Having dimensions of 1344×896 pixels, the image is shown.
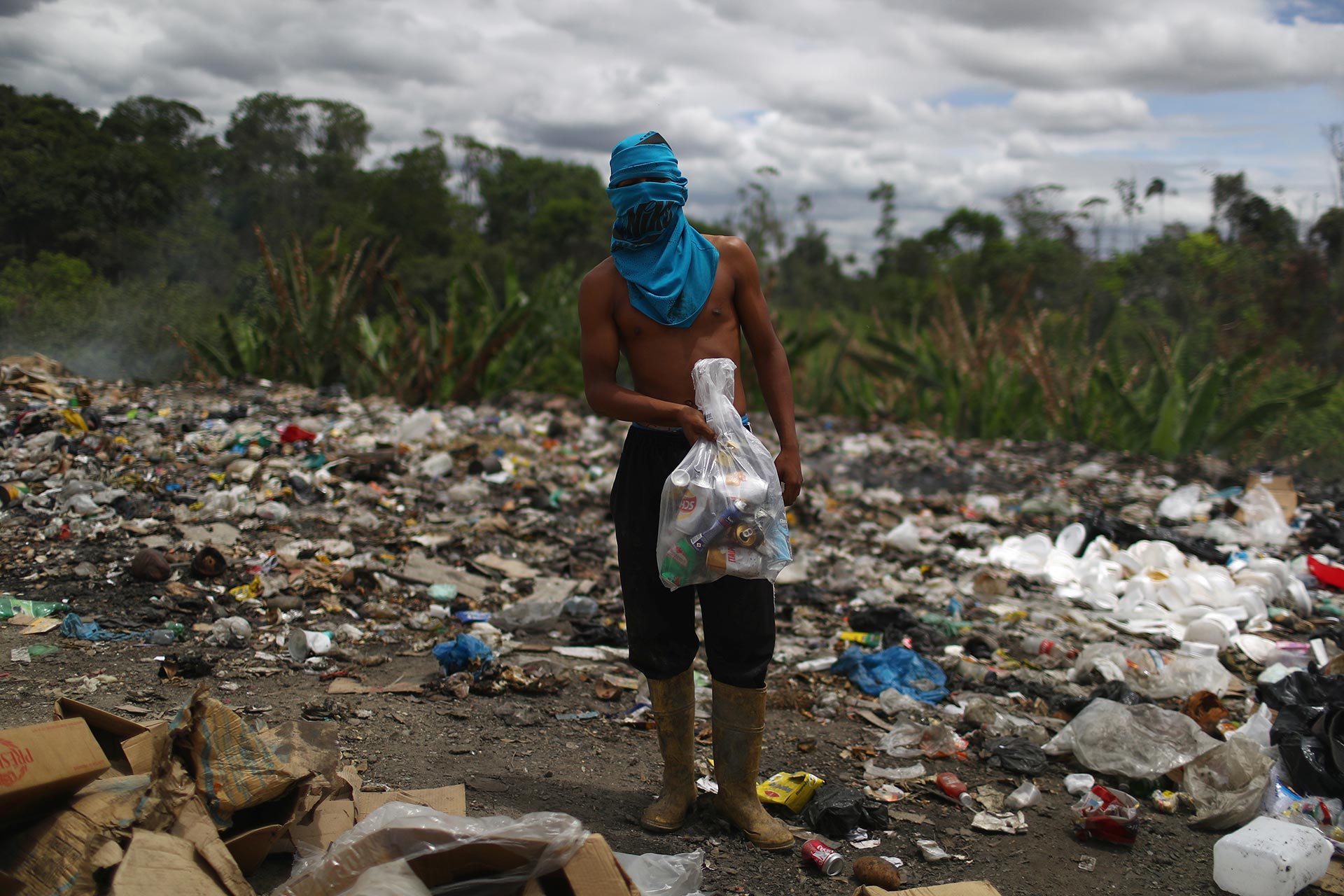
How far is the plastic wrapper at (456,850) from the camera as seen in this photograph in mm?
1654

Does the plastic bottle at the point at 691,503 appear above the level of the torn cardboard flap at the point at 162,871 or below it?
above

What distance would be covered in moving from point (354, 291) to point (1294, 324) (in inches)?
385

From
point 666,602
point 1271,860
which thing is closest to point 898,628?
point 1271,860

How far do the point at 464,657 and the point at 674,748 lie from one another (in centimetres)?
121

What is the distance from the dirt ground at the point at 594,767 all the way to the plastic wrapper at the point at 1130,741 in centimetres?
13

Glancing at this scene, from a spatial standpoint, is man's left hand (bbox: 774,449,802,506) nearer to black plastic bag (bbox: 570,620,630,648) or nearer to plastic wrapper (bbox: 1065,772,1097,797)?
plastic wrapper (bbox: 1065,772,1097,797)

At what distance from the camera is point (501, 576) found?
14.7 ft

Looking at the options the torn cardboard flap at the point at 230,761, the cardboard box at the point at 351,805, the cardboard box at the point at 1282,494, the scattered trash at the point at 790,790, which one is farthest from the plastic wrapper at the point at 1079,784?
the cardboard box at the point at 1282,494

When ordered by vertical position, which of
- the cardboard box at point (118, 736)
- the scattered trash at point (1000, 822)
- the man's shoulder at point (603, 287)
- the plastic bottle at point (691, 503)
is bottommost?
the scattered trash at point (1000, 822)

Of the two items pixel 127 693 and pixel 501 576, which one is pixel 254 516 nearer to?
pixel 501 576

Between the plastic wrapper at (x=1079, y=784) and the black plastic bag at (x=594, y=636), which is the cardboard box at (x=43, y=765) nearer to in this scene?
the black plastic bag at (x=594, y=636)

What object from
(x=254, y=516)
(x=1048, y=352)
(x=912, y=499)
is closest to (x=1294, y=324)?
(x=1048, y=352)

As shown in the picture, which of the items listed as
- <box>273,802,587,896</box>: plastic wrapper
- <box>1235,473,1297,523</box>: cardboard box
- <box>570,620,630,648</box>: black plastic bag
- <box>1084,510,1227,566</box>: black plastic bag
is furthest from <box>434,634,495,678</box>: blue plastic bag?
<box>1235,473,1297,523</box>: cardboard box

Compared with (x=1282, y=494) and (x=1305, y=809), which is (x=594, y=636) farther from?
(x=1282, y=494)
